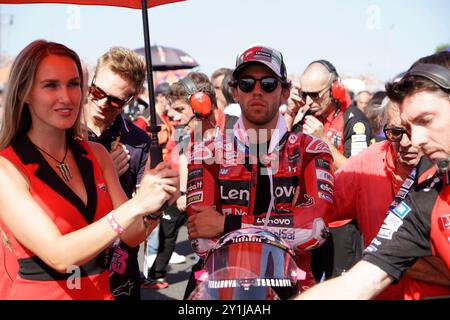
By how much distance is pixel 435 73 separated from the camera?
2148mm

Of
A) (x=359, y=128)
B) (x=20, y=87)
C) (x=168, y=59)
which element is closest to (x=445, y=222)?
(x=20, y=87)

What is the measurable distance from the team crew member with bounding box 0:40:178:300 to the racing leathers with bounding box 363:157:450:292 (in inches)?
34.4

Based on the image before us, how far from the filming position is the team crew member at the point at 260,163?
10.5 feet

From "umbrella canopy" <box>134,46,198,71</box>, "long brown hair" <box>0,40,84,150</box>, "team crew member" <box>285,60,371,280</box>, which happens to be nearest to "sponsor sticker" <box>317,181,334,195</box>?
"long brown hair" <box>0,40,84,150</box>

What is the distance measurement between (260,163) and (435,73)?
129 cm

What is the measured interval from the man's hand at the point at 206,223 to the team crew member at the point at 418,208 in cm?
90

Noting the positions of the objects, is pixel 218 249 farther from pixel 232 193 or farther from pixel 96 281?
pixel 232 193

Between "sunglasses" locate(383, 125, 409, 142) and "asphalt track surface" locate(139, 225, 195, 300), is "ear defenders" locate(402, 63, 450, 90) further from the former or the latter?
"asphalt track surface" locate(139, 225, 195, 300)

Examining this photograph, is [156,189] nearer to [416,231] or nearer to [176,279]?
[416,231]

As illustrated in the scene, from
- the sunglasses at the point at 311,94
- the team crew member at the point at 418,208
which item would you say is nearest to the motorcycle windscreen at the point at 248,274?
the team crew member at the point at 418,208

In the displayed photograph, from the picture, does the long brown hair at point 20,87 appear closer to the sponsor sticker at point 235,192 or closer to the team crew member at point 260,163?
the team crew member at point 260,163

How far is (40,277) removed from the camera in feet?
7.73

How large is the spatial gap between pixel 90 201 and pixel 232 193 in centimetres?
93
